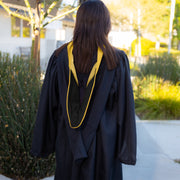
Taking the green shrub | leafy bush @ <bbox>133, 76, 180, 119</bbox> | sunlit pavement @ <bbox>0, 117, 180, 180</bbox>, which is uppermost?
the green shrub

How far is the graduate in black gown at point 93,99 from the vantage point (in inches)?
79.9

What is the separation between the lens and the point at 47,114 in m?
2.26

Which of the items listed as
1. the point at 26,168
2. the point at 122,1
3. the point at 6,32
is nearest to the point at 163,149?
the point at 26,168

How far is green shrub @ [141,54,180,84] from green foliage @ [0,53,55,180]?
4499 mm

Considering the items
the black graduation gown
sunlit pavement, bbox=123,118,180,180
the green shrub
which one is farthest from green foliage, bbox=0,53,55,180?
the green shrub

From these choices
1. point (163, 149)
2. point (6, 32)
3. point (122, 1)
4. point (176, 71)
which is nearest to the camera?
point (163, 149)

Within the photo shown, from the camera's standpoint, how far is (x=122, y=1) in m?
26.0

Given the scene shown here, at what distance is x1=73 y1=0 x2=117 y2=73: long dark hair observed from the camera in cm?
201

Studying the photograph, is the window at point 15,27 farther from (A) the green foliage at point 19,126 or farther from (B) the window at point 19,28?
(A) the green foliage at point 19,126

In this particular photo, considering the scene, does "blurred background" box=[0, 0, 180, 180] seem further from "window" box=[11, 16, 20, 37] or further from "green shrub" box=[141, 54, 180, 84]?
"window" box=[11, 16, 20, 37]

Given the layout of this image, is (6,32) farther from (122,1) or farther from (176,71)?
(122,1)

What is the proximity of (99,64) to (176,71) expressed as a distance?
224 inches

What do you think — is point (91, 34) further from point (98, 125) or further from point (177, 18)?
point (177, 18)

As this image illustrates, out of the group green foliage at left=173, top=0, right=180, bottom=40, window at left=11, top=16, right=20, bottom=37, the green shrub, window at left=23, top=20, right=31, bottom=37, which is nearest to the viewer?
the green shrub
